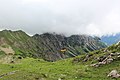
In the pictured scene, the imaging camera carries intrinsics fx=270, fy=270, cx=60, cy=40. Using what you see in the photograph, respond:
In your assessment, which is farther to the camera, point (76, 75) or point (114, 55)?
point (114, 55)

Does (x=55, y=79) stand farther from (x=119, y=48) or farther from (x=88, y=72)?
(x=119, y=48)

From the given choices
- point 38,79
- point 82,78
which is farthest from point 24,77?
point 82,78

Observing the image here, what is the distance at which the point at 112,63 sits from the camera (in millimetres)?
83438

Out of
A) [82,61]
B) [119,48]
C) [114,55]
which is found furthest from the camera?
[82,61]

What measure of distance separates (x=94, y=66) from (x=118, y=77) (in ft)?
66.4

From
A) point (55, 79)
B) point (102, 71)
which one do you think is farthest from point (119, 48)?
point (55, 79)

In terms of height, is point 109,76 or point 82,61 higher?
point 82,61

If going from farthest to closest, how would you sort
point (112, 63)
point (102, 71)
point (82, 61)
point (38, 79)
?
point (82, 61), point (112, 63), point (102, 71), point (38, 79)

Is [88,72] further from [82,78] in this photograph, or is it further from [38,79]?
[38,79]

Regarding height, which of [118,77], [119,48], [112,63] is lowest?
[118,77]

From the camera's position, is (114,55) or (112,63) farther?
(114,55)

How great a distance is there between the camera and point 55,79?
67062 mm

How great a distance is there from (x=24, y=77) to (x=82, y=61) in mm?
47953

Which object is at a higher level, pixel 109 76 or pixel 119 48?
pixel 119 48
